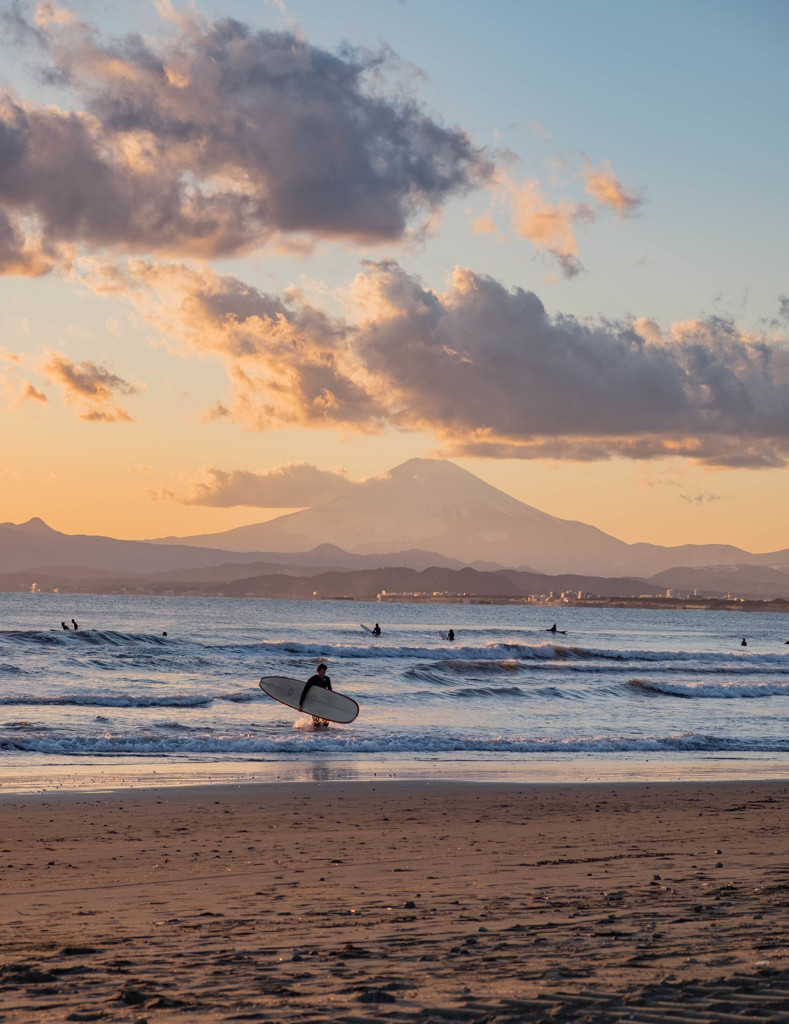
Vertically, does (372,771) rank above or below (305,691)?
below

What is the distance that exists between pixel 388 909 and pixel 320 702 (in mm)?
19820

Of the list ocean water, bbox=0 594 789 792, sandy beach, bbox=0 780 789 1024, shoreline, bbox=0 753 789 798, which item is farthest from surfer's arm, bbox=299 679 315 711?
sandy beach, bbox=0 780 789 1024

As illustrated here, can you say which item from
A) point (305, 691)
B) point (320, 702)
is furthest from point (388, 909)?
point (305, 691)

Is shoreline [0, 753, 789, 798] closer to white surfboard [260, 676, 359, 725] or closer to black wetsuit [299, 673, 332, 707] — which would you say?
white surfboard [260, 676, 359, 725]

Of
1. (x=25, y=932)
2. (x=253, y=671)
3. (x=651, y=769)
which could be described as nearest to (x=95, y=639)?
(x=253, y=671)

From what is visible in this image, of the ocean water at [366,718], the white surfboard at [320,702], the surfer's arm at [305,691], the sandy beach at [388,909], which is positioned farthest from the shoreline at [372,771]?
the surfer's arm at [305,691]

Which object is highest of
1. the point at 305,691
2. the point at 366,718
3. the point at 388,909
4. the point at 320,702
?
the point at 388,909

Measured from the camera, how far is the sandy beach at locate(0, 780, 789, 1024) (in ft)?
18.2

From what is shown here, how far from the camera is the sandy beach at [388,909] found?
18.2 ft

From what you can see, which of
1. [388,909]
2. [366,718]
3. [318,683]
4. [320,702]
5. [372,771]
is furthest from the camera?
[366,718]

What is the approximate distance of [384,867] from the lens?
400 inches

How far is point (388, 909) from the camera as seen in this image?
26.7ft

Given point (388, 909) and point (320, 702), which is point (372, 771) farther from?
point (388, 909)

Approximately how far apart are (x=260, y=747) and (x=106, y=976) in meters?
15.9
